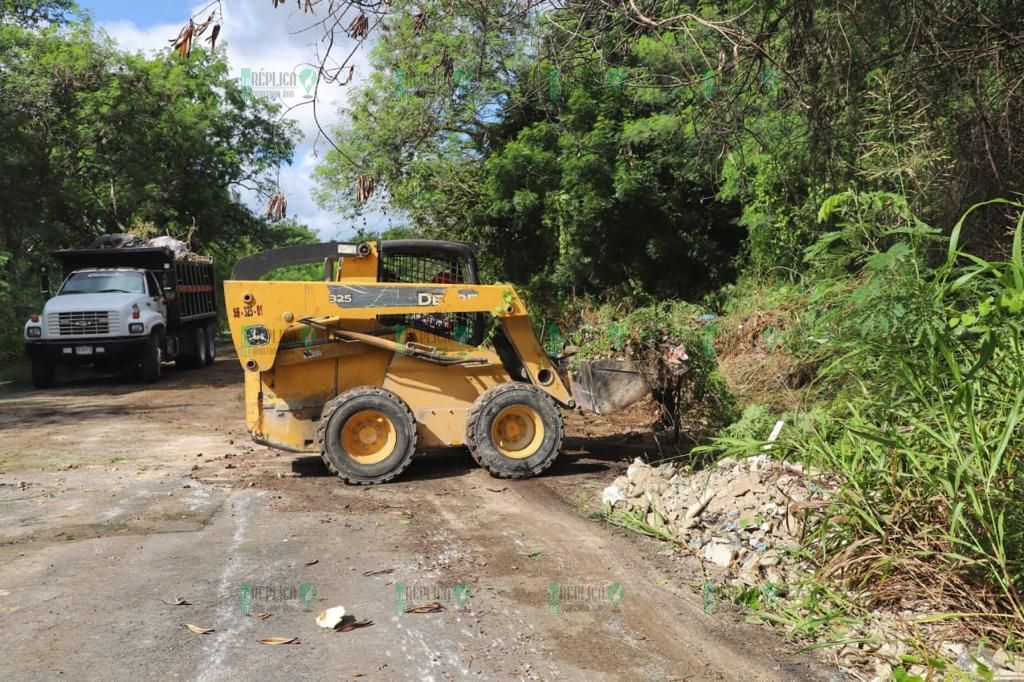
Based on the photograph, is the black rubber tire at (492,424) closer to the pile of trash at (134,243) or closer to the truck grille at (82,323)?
the truck grille at (82,323)

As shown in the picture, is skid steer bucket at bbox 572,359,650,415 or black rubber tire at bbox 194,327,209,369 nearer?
skid steer bucket at bbox 572,359,650,415

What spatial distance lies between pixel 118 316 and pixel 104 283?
1349mm

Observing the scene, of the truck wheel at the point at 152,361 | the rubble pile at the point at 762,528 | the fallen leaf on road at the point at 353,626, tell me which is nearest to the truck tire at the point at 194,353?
the truck wheel at the point at 152,361

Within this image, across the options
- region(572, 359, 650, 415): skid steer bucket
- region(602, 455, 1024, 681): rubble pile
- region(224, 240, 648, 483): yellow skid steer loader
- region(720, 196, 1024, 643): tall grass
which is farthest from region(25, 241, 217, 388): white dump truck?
region(720, 196, 1024, 643): tall grass

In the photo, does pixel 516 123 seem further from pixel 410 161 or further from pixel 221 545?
pixel 221 545

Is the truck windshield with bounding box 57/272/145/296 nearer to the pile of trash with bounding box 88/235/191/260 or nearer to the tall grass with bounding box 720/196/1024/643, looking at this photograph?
the pile of trash with bounding box 88/235/191/260

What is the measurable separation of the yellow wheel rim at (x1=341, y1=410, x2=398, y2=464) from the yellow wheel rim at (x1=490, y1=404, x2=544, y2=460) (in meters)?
0.99

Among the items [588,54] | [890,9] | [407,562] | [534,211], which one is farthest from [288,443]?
[534,211]

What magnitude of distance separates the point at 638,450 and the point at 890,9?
5.01m

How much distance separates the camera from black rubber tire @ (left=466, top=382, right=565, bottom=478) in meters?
8.73

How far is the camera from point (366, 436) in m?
8.74

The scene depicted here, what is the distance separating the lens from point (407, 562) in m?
6.12

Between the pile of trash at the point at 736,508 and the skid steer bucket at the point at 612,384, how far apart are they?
129cm

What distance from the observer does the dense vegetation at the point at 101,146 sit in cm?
2309
